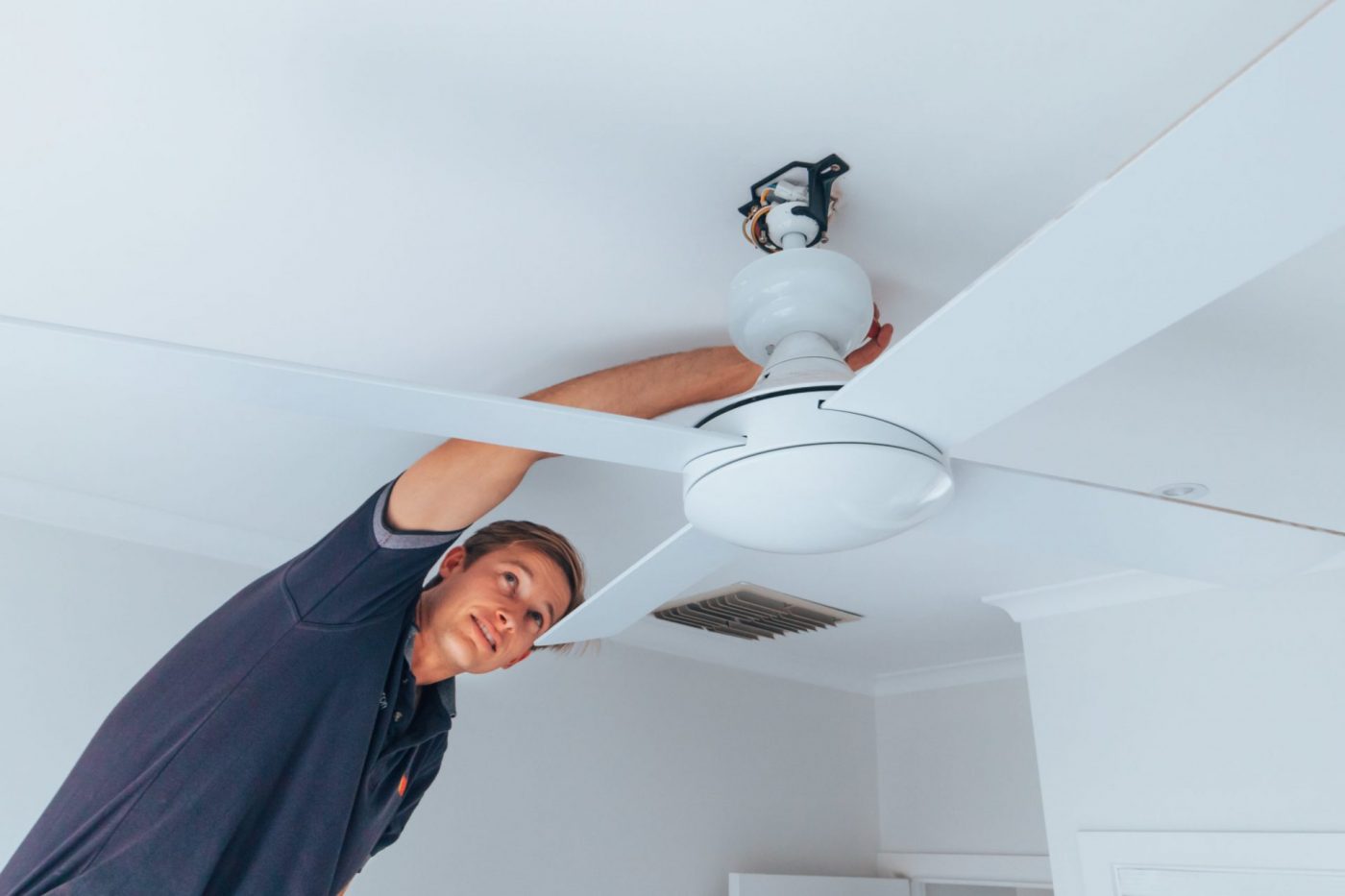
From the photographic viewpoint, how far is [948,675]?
3.07 m

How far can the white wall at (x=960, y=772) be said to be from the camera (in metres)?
2.82

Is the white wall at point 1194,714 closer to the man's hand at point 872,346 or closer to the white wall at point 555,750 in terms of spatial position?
the white wall at point 555,750

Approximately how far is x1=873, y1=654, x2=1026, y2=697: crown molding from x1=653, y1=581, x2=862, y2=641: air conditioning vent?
67 centimetres

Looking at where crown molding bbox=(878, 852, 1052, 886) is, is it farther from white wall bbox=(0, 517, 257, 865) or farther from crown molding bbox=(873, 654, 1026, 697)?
white wall bbox=(0, 517, 257, 865)

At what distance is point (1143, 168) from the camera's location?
0.54 metres

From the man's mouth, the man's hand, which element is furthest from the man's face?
the man's hand

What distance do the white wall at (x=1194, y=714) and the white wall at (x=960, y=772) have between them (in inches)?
25.3

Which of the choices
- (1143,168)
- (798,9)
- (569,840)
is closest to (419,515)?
(798,9)

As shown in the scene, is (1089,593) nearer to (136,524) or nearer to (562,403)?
(562,403)

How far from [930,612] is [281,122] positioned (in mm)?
1997

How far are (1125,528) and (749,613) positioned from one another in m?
1.52

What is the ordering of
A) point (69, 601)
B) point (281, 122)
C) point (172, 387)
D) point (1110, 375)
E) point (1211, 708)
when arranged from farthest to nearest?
point (1211, 708), point (69, 601), point (1110, 375), point (281, 122), point (172, 387)

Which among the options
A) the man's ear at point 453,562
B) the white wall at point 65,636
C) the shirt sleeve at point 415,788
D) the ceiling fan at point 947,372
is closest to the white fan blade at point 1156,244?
the ceiling fan at point 947,372

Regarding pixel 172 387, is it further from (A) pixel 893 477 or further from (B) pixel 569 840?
(B) pixel 569 840
